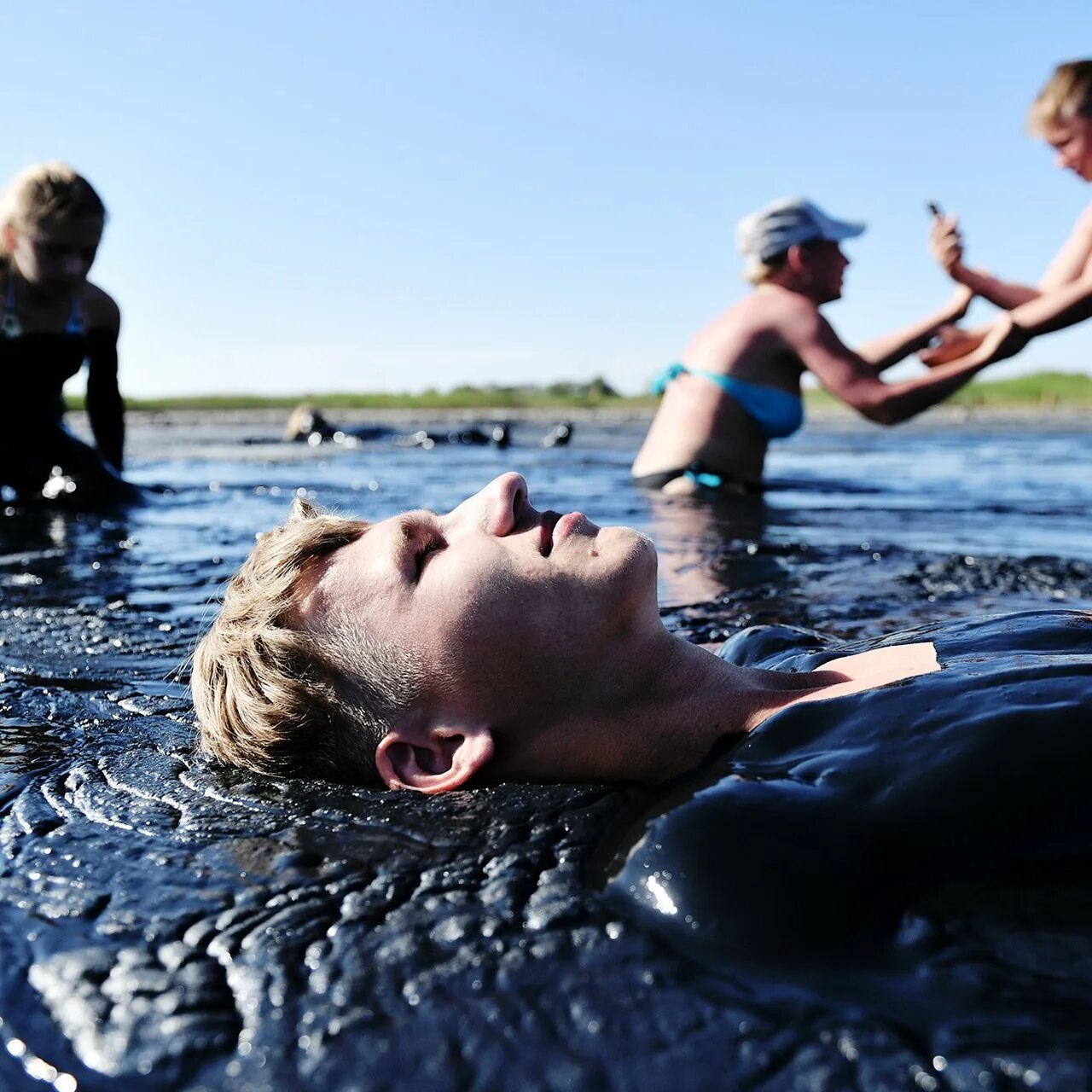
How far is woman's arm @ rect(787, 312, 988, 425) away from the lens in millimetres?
7668

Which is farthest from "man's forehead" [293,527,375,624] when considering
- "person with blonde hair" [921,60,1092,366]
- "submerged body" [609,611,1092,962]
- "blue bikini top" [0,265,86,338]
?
"blue bikini top" [0,265,86,338]

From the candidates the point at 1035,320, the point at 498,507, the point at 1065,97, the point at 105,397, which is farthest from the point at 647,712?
the point at 105,397

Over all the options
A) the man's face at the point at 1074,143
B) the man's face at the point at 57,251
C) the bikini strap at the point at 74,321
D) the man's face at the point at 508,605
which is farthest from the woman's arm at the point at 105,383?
the man's face at the point at 508,605

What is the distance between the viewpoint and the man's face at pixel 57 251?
779 cm

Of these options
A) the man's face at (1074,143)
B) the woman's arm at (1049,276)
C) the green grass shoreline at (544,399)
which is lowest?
the green grass shoreline at (544,399)

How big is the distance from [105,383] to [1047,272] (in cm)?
699

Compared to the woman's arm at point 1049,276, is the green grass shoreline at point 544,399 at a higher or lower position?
lower

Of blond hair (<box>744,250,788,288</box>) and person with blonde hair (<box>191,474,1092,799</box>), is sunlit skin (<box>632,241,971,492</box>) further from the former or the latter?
person with blonde hair (<box>191,474,1092,799</box>)

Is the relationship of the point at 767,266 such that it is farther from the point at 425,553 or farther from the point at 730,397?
the point at 425,553

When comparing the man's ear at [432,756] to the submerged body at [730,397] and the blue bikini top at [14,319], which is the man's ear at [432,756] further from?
the blue bikini top at [14,319]

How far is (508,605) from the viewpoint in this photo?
2.50 metres

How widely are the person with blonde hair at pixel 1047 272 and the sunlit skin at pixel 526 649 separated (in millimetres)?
4806

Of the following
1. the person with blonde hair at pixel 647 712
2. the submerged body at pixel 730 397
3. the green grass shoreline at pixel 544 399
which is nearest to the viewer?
the person with blonde hair at pixel 647 712

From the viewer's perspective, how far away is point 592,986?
1.79 m
